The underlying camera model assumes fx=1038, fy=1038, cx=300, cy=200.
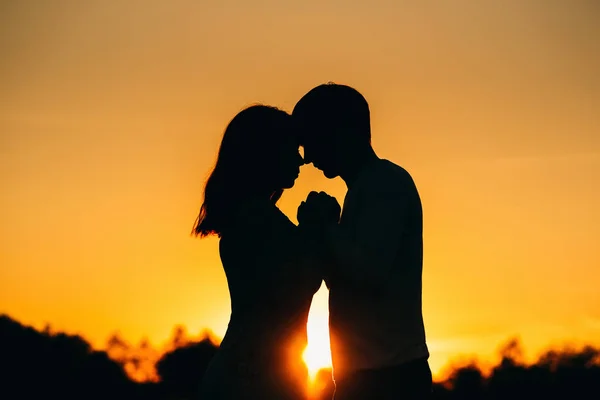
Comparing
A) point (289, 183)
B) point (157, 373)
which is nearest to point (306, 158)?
point (289, 183)

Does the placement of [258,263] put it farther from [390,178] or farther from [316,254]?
[390,178]

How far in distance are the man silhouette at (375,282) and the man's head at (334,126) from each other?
21cm

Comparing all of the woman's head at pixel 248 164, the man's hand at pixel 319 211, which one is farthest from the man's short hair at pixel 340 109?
the man's hand at pixel 319 211

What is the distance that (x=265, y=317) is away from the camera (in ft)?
23.5

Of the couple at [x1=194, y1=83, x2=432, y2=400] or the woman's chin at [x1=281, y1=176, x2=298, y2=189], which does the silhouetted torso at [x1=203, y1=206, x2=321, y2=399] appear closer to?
the couple at [x1=194, y1=83, x2=432, y2=400]

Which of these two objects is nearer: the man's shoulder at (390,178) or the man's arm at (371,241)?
Answer: the man's arm at (371,241)

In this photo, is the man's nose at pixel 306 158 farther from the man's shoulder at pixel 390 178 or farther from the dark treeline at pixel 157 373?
the dark treeline at pixel 157 373

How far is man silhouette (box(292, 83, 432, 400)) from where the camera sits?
6.68 meters

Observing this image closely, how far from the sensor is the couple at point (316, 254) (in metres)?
6.73

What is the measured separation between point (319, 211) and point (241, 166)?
0.77m

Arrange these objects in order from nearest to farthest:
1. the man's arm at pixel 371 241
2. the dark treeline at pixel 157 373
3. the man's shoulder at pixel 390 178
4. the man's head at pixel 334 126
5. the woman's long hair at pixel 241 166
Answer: the man's arm at pixel 371 241
the man's shoulder at pixel 390 178
the man's head at pixel 334 126
the woman's long hair at pixel 241 166
the dark treeline at pixel 157 373

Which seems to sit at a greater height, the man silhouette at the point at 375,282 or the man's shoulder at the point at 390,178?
the man's shoulder at the point at 390,178

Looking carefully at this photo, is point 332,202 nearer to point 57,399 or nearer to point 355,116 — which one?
point 355,116

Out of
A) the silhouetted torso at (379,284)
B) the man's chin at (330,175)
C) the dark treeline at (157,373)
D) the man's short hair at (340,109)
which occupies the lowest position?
the silhouetted torso at (379,284)
